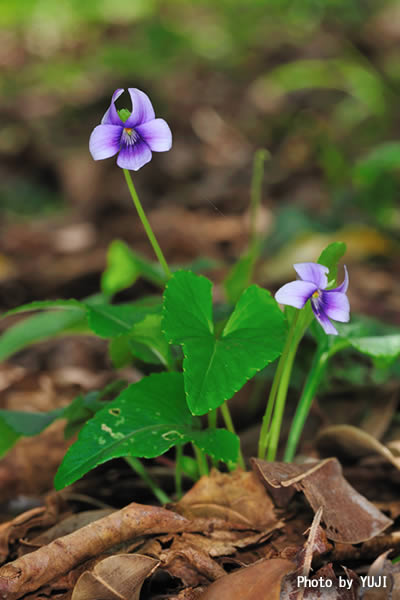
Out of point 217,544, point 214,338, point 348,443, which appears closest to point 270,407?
point 214,338

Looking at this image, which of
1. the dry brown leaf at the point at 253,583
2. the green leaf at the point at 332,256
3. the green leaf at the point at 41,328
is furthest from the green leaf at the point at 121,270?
the dry brown leaf at the point at 253,583

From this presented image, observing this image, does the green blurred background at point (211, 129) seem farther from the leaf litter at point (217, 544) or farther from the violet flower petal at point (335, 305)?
the violet flower petal at point (335, 305)

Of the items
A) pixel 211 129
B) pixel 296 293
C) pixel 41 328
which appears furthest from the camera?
pixel 211 129

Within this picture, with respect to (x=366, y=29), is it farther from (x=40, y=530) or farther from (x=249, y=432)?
(x=40, y=530)

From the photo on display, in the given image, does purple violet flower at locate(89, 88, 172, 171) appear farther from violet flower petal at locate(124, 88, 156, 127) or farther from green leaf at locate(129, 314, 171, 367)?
green leaf at locate(129, 314, 171, 367)

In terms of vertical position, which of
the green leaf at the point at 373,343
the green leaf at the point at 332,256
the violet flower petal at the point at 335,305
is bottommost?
the green leaf at the point at 373,343

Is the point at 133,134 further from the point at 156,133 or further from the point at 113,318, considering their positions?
the point at 113,318

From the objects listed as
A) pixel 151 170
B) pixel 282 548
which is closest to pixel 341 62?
pixel 151 170
